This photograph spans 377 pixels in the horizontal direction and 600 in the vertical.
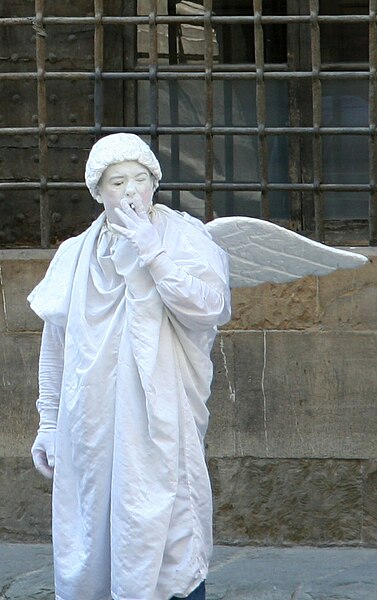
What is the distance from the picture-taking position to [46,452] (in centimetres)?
431

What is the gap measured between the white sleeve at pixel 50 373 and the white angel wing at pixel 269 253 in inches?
25.5

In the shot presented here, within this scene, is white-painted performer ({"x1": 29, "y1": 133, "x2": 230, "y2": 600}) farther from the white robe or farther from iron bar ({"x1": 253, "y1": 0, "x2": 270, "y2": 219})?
iron bar ({"x1": 253, "y1": 0, "x2": 270, "y2": 219})

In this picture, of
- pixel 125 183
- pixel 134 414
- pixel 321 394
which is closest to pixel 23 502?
pixel 321 394

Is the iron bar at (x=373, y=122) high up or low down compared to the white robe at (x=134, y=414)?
up

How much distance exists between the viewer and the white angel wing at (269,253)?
184 inches

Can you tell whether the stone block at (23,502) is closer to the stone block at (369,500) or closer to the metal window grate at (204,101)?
the metal window grate at (204,101)

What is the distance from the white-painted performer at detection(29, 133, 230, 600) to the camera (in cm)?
402

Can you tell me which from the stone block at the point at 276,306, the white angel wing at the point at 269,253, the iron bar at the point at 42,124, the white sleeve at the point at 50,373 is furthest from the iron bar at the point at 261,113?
the white sleeve at the point at 50,373

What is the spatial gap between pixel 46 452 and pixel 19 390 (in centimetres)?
184

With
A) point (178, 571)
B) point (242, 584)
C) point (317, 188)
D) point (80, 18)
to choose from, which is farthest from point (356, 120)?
point (178, 571)

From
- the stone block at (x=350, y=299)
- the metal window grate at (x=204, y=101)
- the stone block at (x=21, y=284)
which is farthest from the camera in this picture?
the metal window grate at (x=204, y=101)

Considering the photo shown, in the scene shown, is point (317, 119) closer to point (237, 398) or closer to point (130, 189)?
point (237, 398)

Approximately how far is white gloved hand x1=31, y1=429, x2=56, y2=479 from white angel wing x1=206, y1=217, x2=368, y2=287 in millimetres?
824

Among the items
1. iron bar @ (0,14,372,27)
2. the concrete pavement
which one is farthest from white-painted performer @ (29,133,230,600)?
iron bar @ (0,14,372,27)
